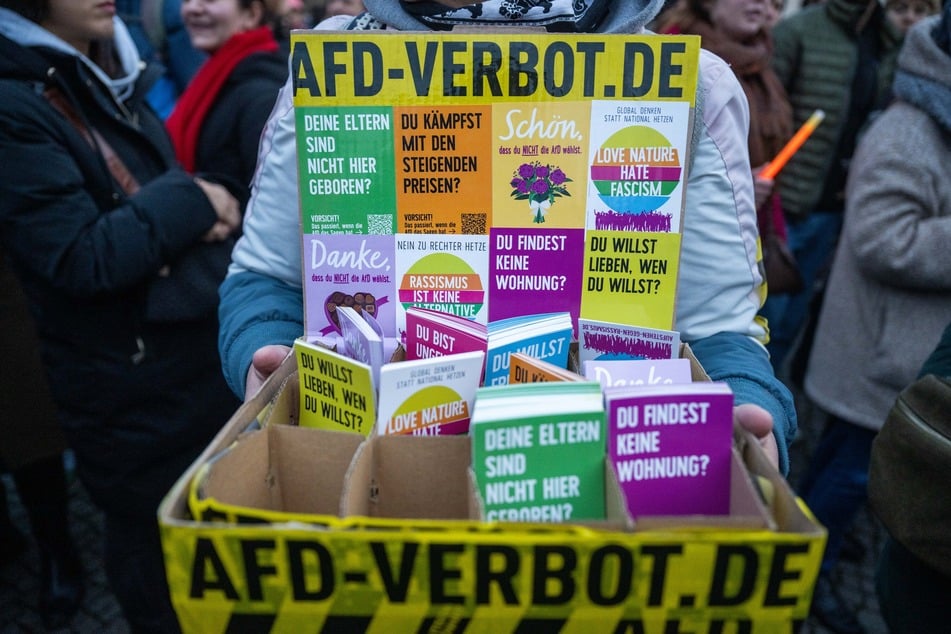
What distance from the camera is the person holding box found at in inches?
51.6

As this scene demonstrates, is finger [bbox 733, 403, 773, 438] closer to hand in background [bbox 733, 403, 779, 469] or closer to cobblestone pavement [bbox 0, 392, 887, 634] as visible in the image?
hand in background [bbox 733, 403, 779, 469]

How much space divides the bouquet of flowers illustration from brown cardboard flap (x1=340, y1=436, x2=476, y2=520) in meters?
0.47

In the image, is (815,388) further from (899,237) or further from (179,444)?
(179,444)

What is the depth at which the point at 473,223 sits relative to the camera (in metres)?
1.30

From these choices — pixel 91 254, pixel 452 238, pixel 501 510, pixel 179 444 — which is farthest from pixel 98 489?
pixel 501 510

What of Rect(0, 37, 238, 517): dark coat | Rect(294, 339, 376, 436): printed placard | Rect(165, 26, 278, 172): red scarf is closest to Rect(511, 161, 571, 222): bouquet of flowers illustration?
Rect(294, 339, 376, 436): printed placard

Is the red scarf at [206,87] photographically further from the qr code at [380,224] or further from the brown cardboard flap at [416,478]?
the brown cardboard flap at [416,478]

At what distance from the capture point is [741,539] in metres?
0.81

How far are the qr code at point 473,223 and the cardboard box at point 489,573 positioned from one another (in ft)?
1.91

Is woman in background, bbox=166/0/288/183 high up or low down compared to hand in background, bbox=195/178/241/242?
up

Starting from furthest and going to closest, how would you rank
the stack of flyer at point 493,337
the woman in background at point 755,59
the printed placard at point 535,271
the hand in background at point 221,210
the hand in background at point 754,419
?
the woman in background at point 755,59 → the hand in background at point 221,210 → the printed placard at point 535,271 → the stack of flyer at point 493,337 → the hand in background at point 754,419

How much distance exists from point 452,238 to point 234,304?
520 millimetres

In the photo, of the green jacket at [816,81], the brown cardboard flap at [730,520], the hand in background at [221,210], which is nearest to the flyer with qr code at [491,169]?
the brown cardboard flap at [730,520]

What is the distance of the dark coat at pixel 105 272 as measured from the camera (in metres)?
2.05
